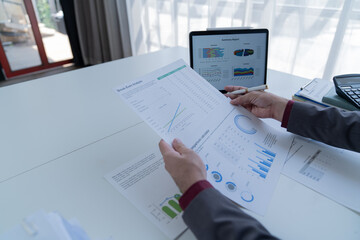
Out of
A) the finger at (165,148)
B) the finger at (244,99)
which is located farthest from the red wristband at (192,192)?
the finger at (244,99)

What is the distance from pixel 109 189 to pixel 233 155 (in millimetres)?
328

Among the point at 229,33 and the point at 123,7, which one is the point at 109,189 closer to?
the point at 229,33

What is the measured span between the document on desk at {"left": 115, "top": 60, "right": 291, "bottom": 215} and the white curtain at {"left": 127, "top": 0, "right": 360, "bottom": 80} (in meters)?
1.16

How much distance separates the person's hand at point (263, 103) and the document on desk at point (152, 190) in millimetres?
331

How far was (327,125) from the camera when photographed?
687mm

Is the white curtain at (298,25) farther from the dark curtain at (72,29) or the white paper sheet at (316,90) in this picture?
the dark curtain at (72,29)

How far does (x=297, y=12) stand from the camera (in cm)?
164

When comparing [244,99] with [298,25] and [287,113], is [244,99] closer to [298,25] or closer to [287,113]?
[287,113]

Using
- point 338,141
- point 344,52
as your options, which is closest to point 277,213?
point 338,141

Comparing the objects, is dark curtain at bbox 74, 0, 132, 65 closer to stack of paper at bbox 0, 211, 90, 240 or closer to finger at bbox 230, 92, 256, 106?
finger at bbox 230, 92, 256, 106

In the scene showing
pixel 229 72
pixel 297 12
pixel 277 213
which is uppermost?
pixel 297 12

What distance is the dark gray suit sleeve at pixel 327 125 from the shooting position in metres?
0.66

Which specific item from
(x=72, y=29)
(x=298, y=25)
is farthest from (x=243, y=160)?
(x=72, y=29)

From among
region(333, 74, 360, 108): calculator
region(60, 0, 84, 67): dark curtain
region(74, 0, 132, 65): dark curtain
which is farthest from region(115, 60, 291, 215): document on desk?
region(60, 0, 84, 67): dark curtain
